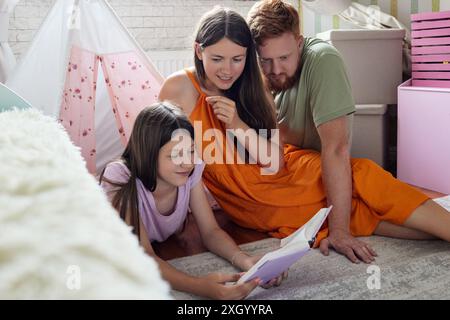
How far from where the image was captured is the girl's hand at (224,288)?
1.10 meters

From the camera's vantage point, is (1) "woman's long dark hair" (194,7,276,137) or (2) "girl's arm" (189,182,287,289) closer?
(2) "girl's arm" (189,182,287,289)

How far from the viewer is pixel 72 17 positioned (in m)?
2.06

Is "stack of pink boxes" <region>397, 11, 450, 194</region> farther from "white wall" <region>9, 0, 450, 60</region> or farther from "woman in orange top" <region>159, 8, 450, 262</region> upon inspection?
"woman in orange top" <region>159, 8, 450, 262</region>

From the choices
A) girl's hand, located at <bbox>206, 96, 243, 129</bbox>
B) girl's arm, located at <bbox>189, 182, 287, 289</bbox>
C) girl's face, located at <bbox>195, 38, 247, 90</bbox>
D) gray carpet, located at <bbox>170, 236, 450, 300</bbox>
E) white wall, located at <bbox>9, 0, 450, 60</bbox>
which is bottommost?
gray carpet, located at <bbox>170, 236, 450, 300</bbox>

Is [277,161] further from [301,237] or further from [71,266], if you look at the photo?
[71,266]

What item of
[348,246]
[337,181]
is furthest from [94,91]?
[348,246]

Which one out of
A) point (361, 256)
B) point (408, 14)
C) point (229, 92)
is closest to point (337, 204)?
point (361, 256)

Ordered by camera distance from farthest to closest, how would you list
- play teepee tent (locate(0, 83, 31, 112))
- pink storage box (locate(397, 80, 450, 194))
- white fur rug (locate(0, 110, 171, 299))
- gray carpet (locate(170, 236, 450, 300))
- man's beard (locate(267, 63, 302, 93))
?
pink storage box (locate(397, 80, 450, 194))
man's beard (locate(267, 63, 302, 93))
play teepee tent (locate(0, 83, 31, 112))
gray carpet (locate(170, 236, 450, 300))
white fur rug (locate(0, 110, 171, 299))

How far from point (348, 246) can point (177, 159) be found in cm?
54

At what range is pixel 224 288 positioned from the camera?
1111 millimetres

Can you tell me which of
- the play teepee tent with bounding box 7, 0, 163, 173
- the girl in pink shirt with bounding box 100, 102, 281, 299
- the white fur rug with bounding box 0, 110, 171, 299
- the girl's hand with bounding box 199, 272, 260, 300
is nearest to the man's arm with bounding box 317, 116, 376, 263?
the girl in pink shirt with bounding box 100, 102, 281, 299

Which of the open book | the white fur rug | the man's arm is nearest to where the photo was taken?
the white fur rug

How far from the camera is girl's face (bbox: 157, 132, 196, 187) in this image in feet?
4.57

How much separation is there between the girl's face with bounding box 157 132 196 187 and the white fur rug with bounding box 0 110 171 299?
32.8 inches
